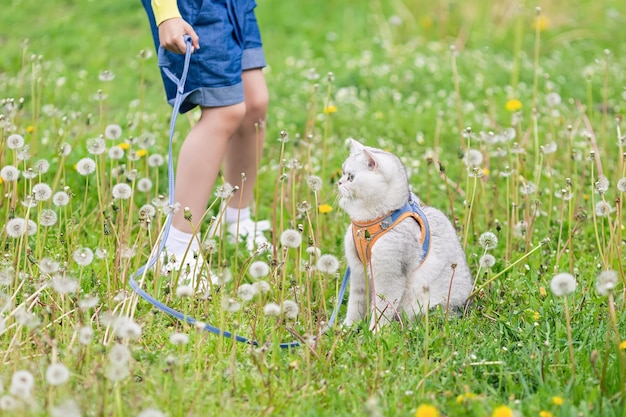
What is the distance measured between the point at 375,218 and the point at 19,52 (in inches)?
182

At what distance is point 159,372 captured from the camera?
2.43 meters

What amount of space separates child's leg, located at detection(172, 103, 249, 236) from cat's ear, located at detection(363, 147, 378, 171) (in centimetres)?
83

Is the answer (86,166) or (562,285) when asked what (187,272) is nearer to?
(86,166)

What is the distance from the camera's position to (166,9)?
3.21 m

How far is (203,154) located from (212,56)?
414mm

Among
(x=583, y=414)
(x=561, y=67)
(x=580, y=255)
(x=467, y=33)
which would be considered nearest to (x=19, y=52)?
(x=467, y=33)

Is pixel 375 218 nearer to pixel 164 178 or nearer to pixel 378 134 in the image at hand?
pixel 164 178

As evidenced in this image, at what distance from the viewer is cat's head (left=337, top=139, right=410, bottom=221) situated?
288 cm

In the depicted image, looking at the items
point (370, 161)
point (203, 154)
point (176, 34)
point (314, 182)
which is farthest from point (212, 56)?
point (370, 161)

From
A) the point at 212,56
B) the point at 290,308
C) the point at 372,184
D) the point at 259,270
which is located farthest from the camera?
the point at 212,56

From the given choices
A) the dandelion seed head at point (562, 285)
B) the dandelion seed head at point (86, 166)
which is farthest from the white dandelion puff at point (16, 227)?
the dandelion seed head at point (562, 285)

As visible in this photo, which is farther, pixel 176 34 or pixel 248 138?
pixel 248 138

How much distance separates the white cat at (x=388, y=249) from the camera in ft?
9.51

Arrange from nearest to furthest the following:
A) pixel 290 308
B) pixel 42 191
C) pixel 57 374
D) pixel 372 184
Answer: pixel 57 374 → pixel 290 308 → pixel 372 184 → pixel 42 191
